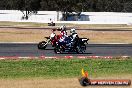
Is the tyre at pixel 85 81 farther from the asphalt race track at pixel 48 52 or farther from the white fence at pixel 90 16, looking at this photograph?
the white fence at pixel 90 16

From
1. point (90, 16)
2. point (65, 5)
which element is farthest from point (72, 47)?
point (65, 5)

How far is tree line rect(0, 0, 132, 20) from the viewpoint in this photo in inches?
4203

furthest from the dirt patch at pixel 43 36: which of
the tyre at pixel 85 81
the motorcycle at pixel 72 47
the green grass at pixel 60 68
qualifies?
the tyre at pixel 85 81

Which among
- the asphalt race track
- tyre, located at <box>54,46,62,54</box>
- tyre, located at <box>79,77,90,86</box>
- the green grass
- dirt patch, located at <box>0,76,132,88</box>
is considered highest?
tyre, located at <box>79,77,90,86</box>

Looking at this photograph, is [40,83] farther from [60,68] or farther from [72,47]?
[72,47]

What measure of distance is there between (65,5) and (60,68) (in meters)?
94.4

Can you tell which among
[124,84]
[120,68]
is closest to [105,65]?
[120,68]

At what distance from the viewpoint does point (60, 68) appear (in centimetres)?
1702

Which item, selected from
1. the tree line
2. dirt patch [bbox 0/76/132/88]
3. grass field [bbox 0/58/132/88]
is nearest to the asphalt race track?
grass field [bbox 0/58/132/88]

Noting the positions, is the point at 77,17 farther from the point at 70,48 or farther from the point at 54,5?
the point at 70,48

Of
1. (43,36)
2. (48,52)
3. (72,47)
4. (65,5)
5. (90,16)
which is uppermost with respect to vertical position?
(72,47)

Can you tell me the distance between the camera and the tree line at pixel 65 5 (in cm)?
10675

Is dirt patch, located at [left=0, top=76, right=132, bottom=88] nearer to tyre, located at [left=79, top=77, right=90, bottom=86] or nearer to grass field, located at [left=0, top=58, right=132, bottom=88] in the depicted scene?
grass field, located at [left=0, top=58, right=132, bottom=88]

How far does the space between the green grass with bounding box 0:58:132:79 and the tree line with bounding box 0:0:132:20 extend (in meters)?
79.7
